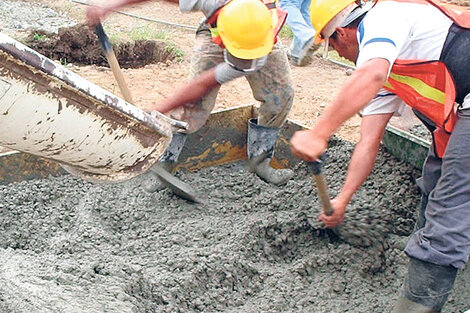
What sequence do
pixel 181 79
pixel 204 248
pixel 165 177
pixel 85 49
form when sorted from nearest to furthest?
pixel 204 248, pixel 165 177, pixel 181 79, pixel 85 49

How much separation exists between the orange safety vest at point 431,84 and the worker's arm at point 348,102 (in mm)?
308

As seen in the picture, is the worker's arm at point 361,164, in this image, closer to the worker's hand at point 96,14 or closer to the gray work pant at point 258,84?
the gray work pant at point 258,84

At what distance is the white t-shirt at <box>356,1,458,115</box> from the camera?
95.7 inches

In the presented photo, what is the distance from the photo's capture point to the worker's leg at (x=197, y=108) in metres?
4.17

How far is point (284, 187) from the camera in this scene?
421 centimetres

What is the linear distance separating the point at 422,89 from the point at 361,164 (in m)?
0.58

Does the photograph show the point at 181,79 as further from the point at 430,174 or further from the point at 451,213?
the point at 451,213

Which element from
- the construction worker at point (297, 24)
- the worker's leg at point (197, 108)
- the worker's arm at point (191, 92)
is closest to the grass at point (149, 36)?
the construction worker at point (297, 24)

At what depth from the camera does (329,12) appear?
2732 mm

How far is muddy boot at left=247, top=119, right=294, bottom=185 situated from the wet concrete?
0.08m

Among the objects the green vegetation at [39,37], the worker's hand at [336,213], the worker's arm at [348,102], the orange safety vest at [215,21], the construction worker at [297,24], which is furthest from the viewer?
the green vegetation at [39,37]

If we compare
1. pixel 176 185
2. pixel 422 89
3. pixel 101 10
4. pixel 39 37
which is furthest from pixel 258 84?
pixel 39 37

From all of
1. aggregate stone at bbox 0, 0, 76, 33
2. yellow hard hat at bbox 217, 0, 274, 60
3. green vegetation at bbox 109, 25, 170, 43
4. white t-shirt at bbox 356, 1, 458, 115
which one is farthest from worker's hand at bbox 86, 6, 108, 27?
aggregate stone at bbox 0, 0, 76, 33

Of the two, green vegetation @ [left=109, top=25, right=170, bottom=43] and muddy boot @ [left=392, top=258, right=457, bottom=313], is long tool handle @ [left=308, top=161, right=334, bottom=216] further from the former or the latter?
green vegetation @ [left=109, top=25, right=170, bottom=43]
